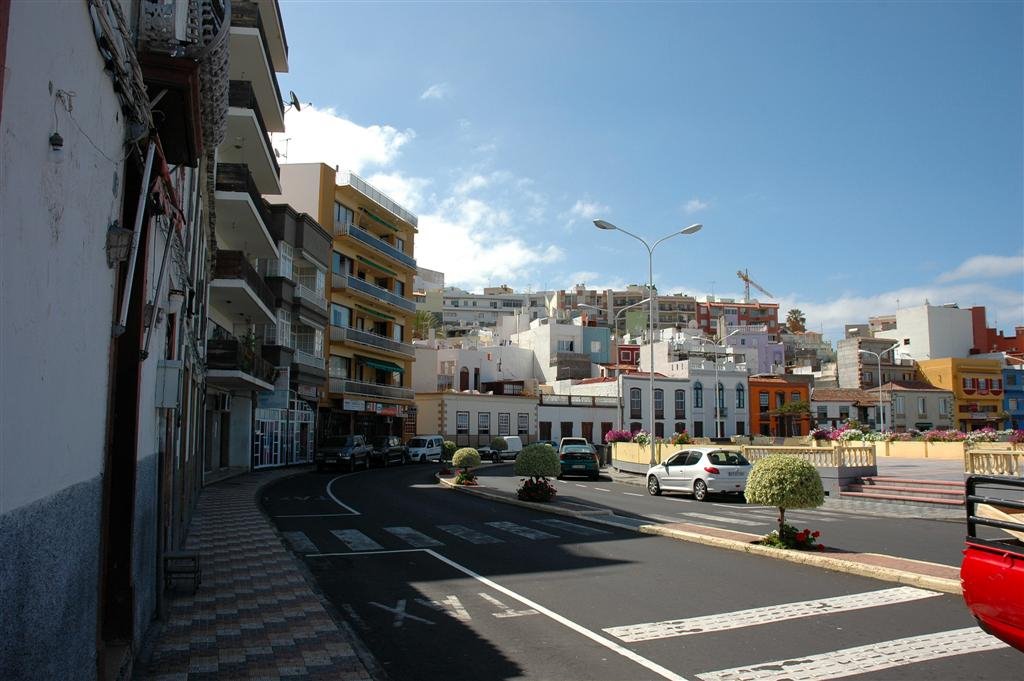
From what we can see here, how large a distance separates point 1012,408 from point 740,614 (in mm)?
89213

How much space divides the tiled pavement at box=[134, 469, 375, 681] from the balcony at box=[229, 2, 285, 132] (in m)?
17.3

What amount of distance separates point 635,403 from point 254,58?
155 ft

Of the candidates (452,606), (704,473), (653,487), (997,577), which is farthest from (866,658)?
(653,487)

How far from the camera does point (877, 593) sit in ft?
30.2

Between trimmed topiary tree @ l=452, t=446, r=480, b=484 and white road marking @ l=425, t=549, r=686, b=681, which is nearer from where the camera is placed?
white road marking @ l=425, t=549, r=686, b=681

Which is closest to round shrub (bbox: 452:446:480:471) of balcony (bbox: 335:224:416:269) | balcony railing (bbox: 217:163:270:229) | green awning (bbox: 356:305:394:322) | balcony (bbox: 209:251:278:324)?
balcony (bbox: 209:251:278:324)

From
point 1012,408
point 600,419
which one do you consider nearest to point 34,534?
point 600,419

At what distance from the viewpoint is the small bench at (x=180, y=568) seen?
941 cm

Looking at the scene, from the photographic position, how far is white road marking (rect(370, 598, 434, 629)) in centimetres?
831

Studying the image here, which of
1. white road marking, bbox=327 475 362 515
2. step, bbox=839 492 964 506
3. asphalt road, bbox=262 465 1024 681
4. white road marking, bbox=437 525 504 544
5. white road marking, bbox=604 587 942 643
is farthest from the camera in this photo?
step, bbox=839 492 964 506

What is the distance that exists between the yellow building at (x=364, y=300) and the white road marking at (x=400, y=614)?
39533mm

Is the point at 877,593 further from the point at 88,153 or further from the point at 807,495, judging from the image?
the point at 88,153

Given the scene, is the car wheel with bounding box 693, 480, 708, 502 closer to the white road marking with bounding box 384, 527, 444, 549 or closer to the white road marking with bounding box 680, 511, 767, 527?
the white road marking with bounding box 680, 511, 767, 527

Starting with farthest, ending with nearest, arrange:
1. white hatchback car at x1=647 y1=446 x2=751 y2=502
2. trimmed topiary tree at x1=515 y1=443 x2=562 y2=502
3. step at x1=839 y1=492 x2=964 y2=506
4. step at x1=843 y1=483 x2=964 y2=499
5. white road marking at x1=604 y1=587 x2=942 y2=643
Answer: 1. white hatchback car at x1=647 y1=446 x2=751 y2=502
2. step at x1=843 y1=483 x2=964 y2=499
3. trimmed topiary tree at x1=515 y1=443 x2=562 y2=502
4. step at x1=839 y1=492 x2=964 y2=506
5. white road marking at x1=604 y1=587 x2=942 y2=643
